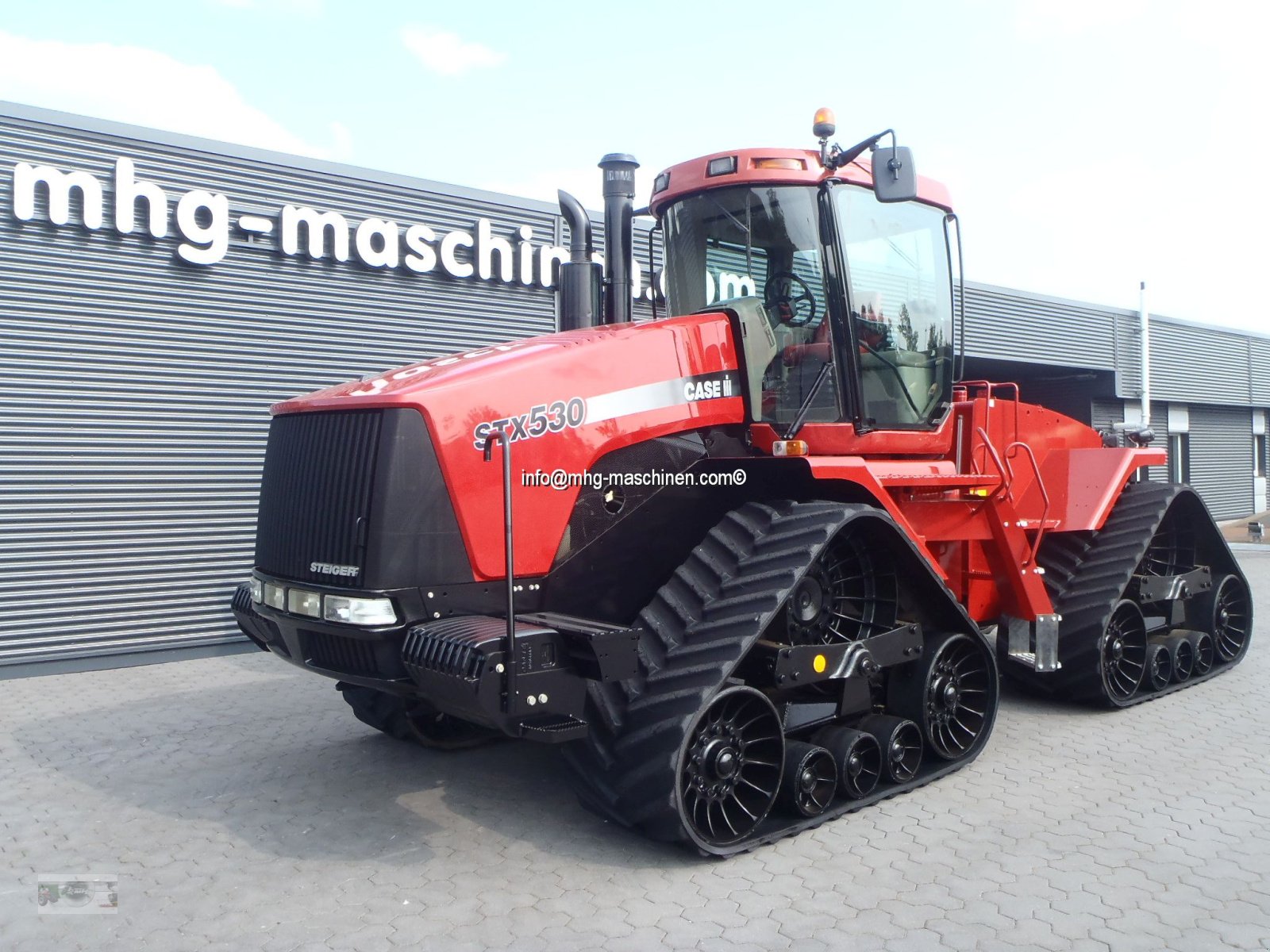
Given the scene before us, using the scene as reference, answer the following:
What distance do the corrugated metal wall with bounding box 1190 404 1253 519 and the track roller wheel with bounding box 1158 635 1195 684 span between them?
1735 cm

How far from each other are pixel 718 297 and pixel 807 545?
1.76 m

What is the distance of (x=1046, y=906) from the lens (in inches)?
151

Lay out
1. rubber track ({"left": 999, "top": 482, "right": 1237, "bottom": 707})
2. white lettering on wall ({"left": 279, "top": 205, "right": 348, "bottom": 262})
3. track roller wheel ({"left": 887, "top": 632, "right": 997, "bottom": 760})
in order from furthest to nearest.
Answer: white lettering on wall ({"left": 279, "top": 205, "right": 348, "bottom": 262}), rubber track ({"left": 999, "top": 482, "right": 1237, "bottom": 707}), track roller wheel ({"left": 887, "top": 632, "right": 997, "bottom": 760})

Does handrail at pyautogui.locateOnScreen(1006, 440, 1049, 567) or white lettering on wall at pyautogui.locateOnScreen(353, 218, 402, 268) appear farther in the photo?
white lettering on wall at pyautogui.locateOnScreen(353, 218, 402, 268)

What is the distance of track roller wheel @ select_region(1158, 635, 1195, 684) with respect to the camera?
7.32 metres

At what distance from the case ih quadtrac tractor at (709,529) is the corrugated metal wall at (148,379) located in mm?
3817

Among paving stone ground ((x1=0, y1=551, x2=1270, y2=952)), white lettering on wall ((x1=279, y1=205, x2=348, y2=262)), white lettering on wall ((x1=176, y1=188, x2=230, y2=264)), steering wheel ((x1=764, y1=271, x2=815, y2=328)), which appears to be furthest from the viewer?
white lettering on wall ((x1=279, y1=205, x2=348, y2=262))

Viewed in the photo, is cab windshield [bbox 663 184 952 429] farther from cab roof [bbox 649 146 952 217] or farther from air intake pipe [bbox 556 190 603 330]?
air intake pipe [bbox 556 190 603 330]

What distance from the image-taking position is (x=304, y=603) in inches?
168

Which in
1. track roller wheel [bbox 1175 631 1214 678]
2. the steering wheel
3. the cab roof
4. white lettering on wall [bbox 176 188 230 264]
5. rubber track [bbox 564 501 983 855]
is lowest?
track roller wheel [bbox 1175 631 1214 678]

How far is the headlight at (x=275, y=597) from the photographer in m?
4.40

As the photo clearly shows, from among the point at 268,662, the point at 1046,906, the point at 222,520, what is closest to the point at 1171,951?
the point at 1046,906

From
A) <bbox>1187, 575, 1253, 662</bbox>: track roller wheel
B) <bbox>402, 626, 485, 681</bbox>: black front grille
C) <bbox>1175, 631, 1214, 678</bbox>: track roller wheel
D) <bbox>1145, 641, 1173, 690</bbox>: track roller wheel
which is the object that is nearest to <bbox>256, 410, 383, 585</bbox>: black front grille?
<bbox>402, 626, 485, 681</bbox>: black front grille

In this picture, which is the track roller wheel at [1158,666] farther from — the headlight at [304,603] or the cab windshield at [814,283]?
the headlight at [304,603]
